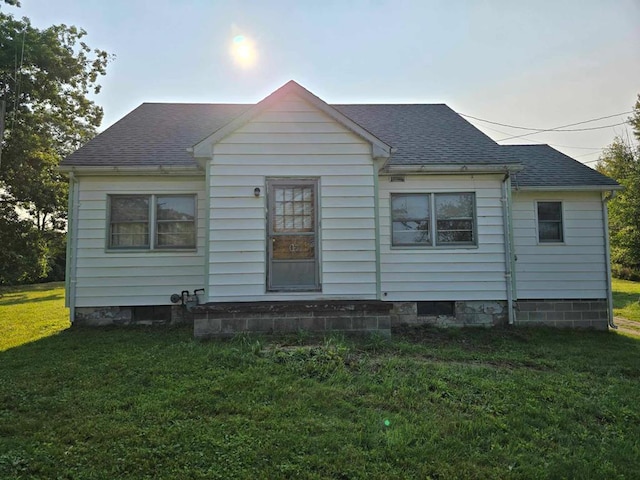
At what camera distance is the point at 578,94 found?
11.5m

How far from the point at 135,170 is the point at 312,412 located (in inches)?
261

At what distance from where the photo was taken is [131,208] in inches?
325

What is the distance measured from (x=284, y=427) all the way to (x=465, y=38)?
32.3 ft

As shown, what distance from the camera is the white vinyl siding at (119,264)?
8.03 meters

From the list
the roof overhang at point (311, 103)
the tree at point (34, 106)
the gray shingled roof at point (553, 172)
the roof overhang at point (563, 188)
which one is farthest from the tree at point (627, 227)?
the tree at point (34, 106)

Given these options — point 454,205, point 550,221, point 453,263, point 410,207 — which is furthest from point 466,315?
point 550,221

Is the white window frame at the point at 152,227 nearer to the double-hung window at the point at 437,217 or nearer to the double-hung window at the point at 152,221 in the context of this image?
the double-hung window at the point at 152,221

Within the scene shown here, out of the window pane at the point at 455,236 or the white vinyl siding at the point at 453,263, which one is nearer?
the white vinyl siding at the point at 453,263

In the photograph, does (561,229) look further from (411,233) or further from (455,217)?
(411,233)

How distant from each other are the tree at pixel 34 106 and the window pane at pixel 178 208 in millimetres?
8223

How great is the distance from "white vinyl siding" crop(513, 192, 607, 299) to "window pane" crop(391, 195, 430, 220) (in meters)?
2.21

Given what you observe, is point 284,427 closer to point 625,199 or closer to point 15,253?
point 15,253

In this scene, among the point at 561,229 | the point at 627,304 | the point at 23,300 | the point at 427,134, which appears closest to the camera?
the point at 561,229

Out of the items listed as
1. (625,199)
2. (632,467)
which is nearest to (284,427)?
(632,467)
